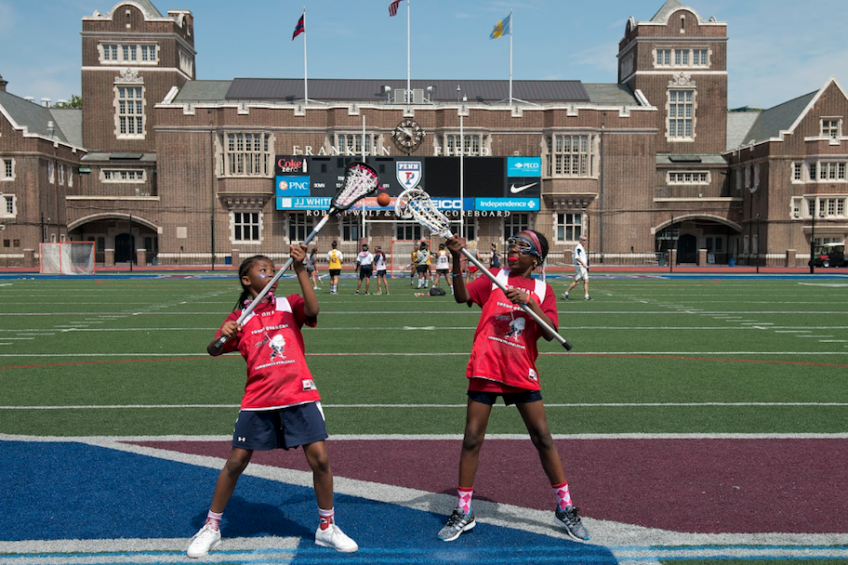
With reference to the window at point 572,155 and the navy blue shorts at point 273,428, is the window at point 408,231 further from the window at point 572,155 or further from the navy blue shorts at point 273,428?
the navy blue shorts at point 273,428

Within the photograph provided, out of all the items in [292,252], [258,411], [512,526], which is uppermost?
[292,252]

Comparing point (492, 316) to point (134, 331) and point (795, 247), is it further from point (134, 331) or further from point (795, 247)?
point (795, 247)

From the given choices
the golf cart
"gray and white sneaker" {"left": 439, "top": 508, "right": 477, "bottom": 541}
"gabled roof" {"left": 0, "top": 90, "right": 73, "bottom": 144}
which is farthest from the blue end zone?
"gabled roof" {"left": 0, "top": 90, "right": 73, "bottom": 144}

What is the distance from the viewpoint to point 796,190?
1941 inches

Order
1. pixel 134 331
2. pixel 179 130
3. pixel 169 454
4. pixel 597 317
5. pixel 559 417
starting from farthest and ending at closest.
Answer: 1. pixel 179 130
2. pixel 597 317
3. pixel 134 331
4. pixel 559 417
5. pixel 169 454

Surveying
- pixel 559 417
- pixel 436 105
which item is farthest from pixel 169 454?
pixel 436 105

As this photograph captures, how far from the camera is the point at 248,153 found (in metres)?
47.4

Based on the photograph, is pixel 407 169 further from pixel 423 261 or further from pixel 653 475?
pixel 653 475

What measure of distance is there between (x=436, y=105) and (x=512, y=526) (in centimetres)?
4656

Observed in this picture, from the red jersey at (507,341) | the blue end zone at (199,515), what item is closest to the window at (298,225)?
the blue end zone at (199,515)

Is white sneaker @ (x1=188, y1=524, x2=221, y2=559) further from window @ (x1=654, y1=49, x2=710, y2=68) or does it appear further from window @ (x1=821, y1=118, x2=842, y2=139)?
window @ (x1=654, y1=49, x2=710, y2=68)

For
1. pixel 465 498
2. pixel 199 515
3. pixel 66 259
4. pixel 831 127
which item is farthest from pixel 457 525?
pixel 831 127

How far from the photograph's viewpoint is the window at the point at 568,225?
161 feet

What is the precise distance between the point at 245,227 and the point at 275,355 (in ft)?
150
